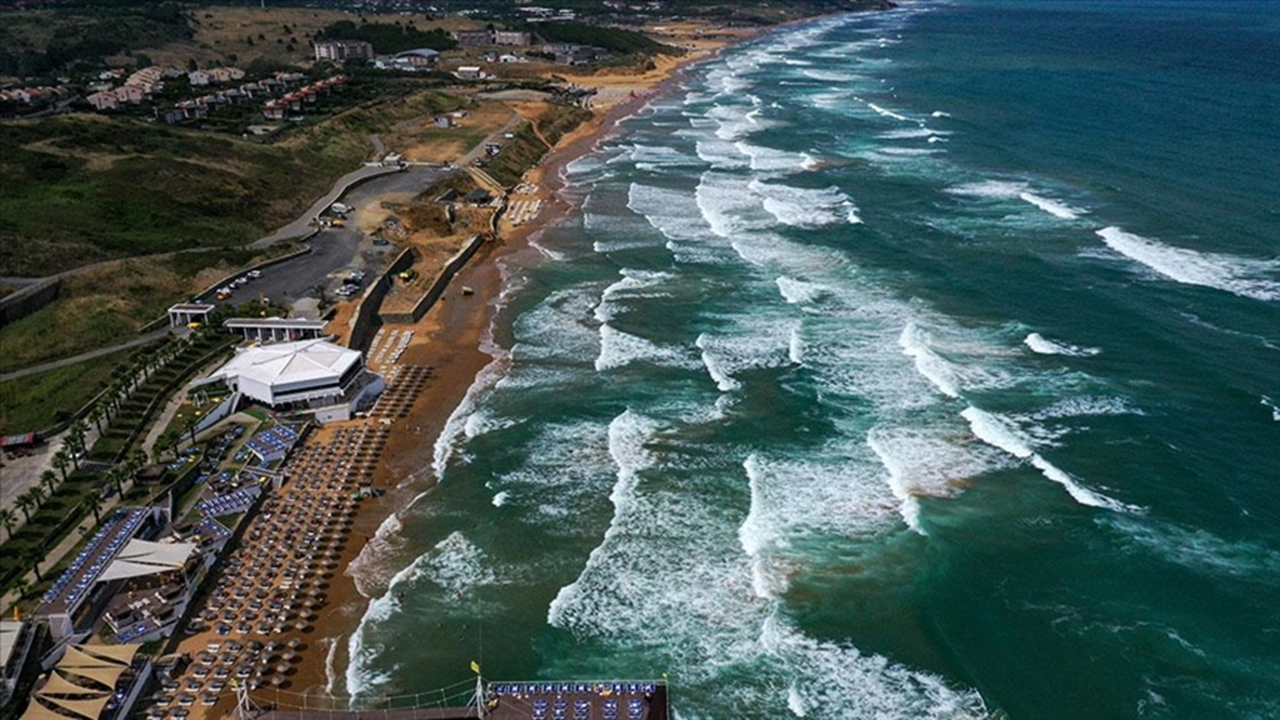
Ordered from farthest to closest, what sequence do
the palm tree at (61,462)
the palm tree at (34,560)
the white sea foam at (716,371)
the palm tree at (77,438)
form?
the white sea foam at (716,371) < the palm tree at (77,438) < the palm tree at (61,462) < the palm tree at (34,560)

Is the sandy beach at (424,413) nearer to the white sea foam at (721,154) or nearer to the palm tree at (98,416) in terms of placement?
the palm tree at (98,416)

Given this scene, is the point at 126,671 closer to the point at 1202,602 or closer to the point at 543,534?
the point at 543,534

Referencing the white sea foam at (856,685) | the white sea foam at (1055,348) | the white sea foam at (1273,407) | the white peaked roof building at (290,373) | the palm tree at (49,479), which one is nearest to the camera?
the white sea foam at (856,685)

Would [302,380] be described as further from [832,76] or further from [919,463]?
[832,76]

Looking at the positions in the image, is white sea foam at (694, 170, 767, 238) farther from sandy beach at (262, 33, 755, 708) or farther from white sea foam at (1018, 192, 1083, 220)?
white sea foam at (1018, 192, 1083, 220)

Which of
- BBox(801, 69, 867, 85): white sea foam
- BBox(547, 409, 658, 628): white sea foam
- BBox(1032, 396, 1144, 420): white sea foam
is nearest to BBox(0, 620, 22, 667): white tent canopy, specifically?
BBox(547, 409, 658, 628): white sea foam

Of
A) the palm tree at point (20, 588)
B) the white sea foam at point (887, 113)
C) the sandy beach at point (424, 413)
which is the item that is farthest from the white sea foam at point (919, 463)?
the white sea foam at point (887, 113)

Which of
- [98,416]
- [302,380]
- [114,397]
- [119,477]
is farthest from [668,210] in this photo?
[119,477]
